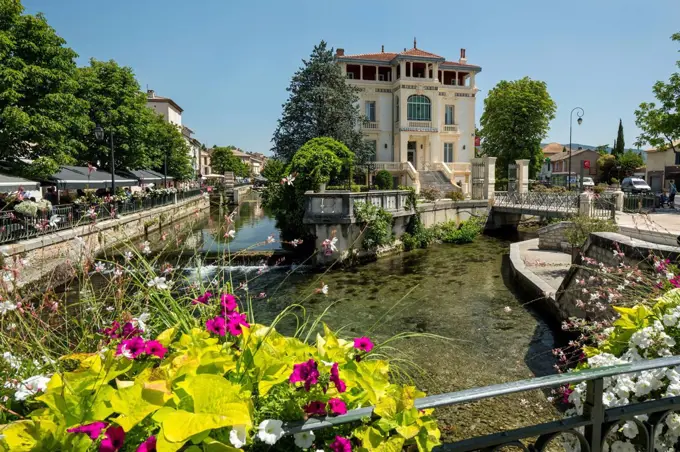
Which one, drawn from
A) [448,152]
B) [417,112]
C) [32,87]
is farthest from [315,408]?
[448,152]

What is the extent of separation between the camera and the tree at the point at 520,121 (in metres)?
41.2

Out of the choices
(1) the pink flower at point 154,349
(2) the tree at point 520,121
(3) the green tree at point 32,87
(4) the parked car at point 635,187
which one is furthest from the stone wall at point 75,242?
(4) the parked car at point 635,187

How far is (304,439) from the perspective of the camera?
1.63 meters

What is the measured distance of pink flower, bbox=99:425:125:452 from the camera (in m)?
1.33

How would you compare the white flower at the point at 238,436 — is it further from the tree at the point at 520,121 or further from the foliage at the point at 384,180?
the tree at the point at 520,121

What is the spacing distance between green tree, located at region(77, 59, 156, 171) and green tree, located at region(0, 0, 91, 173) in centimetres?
812

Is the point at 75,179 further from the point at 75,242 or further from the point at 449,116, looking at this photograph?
the point at 449,116

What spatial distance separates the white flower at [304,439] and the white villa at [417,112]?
36.1 metres

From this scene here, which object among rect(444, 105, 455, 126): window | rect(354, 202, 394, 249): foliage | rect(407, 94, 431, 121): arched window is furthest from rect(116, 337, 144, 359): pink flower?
rect(444, 105, 455, 126): window

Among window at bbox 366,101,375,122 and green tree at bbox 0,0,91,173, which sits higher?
window at bbox 366,101,375,122

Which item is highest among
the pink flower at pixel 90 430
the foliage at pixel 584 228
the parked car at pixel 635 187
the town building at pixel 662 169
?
the town building at pixel 662 169

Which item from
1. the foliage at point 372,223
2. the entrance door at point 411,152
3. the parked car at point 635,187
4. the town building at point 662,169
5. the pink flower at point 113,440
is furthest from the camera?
the town building at point 662,169

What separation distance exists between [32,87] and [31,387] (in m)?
22.2

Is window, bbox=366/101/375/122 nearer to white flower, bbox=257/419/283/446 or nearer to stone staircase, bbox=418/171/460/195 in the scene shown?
stone staircase, bbox=418/171/460/195
